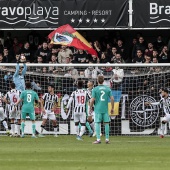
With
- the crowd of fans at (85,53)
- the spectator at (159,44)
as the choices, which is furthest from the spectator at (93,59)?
the spectator at (159,44)

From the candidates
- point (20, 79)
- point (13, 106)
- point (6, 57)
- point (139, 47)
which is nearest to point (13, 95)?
point (13, 106)

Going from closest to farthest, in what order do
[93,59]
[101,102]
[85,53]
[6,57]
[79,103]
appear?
[101,102]
[79,103]
[93,59]
[85,53]
[6,57]

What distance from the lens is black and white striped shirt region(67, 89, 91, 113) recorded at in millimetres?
28047

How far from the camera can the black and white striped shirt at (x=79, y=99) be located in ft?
92.0

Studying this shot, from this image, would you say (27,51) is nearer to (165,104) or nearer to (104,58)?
(104,58)

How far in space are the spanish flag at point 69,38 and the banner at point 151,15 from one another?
7.67 feet

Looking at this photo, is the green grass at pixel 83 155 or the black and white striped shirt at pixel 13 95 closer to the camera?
the green grass at pixel 83 155

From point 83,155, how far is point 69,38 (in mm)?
11686

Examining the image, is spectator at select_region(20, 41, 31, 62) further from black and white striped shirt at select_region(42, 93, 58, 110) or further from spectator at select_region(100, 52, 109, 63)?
black and white striped shirt at select_region(42, 93, 58, 110)

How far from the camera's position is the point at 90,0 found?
32.3 meters

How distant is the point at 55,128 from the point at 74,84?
1760mm

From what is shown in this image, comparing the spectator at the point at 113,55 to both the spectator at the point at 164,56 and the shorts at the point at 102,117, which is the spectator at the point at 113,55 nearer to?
the spectator at the point at 164,56

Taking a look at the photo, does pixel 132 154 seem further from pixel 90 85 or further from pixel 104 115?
pixel 90 85

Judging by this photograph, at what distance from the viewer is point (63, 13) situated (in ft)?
107
